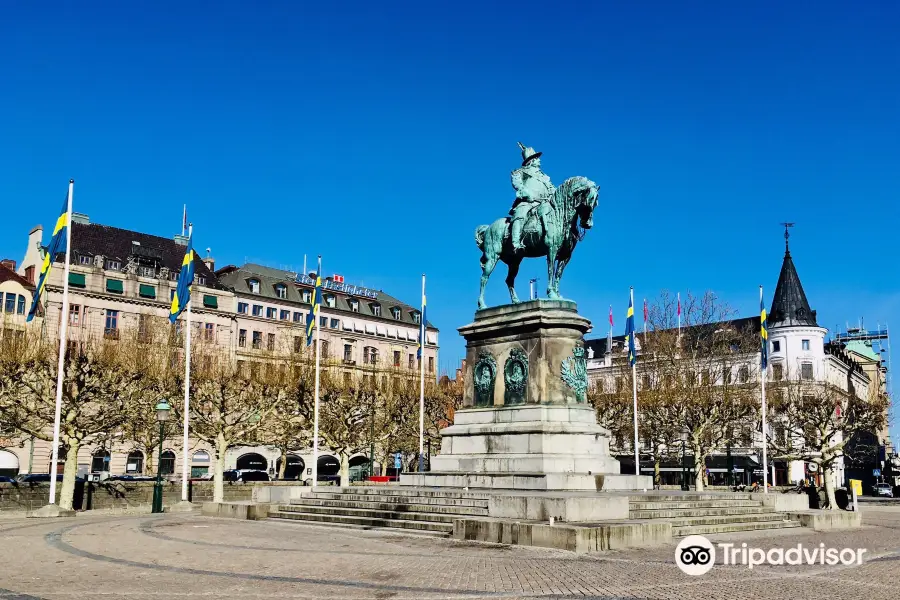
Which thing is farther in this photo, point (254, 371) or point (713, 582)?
point (254, 371)

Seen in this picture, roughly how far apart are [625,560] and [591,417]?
454 inches

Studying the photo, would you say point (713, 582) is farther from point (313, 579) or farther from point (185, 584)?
point (185, 584)

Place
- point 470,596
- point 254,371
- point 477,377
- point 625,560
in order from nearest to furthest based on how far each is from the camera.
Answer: point 470,596
point 625,560
point 477,377
point 254,371

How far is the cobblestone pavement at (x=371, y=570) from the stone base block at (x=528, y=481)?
5.13 m

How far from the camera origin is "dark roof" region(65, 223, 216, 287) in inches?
3073

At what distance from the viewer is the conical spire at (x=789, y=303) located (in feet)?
302

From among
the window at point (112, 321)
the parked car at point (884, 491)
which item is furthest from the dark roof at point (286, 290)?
the parked car at point (884, 491)

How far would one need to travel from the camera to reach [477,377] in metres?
30.1

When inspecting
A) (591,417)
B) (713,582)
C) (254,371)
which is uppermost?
(254,371)

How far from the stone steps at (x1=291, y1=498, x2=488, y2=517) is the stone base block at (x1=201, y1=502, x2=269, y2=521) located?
100cm

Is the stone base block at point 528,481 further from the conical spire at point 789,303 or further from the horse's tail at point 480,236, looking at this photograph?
the conical spire at point 789,303

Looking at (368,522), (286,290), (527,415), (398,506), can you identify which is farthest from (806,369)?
(368,522)

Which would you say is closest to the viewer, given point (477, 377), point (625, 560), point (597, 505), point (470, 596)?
point (470, 596)

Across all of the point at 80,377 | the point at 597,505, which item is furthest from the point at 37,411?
the point at 597,505
